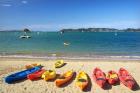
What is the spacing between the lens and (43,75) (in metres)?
16.7

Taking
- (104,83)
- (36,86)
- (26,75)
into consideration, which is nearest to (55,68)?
(26,75)

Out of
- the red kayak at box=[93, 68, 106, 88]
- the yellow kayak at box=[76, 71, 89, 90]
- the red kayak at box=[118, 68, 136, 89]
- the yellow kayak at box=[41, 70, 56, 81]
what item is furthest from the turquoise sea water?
the yellow kayak at box=[76, 71, 89, 90]

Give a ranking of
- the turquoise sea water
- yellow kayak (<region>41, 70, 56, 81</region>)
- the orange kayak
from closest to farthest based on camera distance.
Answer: the orange kayak < yellow kayak (<region>41, 70, 56, 81</region>) < the turquoise sea water

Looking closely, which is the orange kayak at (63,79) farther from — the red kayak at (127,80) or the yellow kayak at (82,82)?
the red kayak at (127,80)

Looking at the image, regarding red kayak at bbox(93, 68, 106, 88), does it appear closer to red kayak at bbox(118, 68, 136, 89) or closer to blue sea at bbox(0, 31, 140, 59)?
red kayak at bbox(118, 68, 136, 89)

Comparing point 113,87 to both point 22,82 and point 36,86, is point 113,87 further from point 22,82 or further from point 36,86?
point 22,82

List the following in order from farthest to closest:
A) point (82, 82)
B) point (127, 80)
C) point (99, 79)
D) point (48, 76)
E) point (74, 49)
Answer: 1. point (74, 49)
2. point (48, 76)
3. point (99, 79)
4. point (127, 80)
5. point (82, 82)

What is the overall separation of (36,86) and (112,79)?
17.7 ft

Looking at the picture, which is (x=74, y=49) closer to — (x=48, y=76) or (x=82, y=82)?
(x=48, y=76)

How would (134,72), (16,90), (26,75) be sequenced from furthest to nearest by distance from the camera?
(134,72)
(26,75)
(16,90)

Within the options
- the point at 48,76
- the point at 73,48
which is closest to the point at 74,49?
the point at 73,48

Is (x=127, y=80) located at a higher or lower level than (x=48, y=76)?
lower

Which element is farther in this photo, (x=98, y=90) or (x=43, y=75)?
(x=43, y=75)

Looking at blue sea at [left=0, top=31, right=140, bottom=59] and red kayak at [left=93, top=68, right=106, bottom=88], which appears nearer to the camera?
red kayak at [left=93, top=68, right=106, bottom=88]
